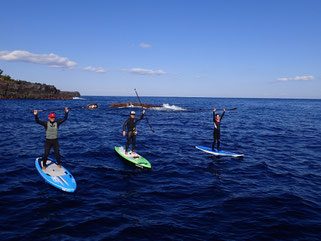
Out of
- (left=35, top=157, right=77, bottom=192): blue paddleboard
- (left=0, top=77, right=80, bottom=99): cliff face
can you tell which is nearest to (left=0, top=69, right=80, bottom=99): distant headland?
(left=0, top=77, right=80, bottom=99): cliff face

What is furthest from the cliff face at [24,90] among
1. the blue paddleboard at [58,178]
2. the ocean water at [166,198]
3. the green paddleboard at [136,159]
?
the blue paddleboard at [58,178]

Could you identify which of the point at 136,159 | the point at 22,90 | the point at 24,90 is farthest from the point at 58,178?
the point at 24,90

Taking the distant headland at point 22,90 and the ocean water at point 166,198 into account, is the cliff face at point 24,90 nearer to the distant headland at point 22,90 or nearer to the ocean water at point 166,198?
the distant headland at point 22,90

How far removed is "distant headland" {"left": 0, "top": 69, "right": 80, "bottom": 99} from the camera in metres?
92.2

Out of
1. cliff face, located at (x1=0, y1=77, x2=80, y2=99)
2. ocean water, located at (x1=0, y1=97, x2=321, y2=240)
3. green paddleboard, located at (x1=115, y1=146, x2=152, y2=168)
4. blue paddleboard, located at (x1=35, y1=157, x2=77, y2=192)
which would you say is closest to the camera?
ocean water, located at (x1=0, y1=97, x2=321, y2=240)

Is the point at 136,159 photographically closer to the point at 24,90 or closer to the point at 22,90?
the point at 22,90

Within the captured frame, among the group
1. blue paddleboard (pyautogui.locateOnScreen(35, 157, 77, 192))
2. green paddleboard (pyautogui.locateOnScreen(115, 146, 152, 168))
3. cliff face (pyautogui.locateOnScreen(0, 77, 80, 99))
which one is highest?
cliff face (pyautogui.locateOnScreen(0, 77, 80, 99))

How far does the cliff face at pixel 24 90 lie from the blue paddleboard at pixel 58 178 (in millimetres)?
100105

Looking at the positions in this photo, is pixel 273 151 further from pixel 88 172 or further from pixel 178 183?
pixel 88 172

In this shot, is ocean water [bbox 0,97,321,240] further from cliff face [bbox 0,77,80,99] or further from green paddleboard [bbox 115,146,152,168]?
cliff face [bbox 0,77,80,99]

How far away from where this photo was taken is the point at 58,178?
9867 millimetres

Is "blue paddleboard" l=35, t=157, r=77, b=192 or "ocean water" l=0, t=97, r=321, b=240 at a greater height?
"blue paddleboard" l=35, t=157, r=77, b=192

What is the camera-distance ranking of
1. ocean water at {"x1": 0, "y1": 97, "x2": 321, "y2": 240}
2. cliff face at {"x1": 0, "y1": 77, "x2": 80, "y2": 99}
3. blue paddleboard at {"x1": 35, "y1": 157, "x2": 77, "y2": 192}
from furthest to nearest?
cliff face at {"x1": 0, "y1": 77, "x2": 80, "y2": 99} → blue paddleboard at {"x1": 35, "y1": 157, "x2": 77, "y2": 192} → ocean water at {"x1": 0, "y1": 97, "x2": 321, "y2": 240}

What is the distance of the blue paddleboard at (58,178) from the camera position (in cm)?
923
